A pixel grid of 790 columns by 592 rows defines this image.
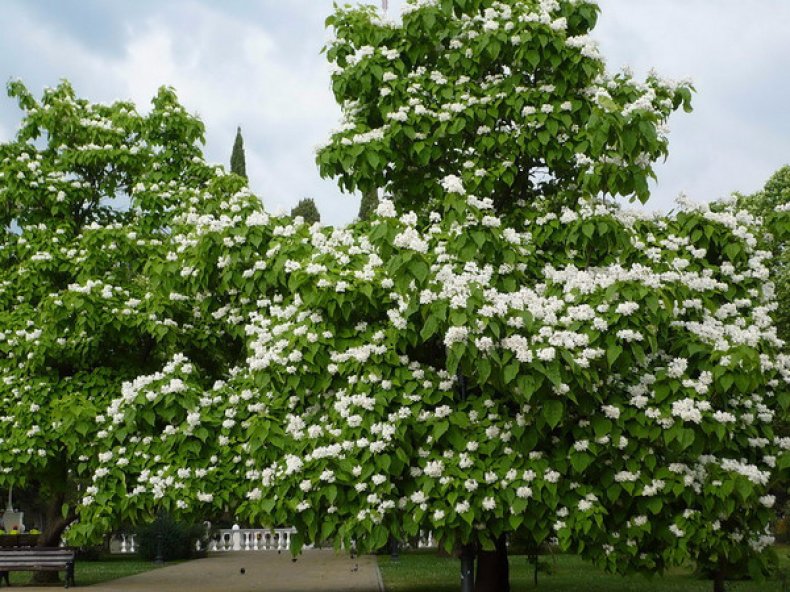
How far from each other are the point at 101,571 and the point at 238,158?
27.1 m

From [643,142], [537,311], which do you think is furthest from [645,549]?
[643,142]

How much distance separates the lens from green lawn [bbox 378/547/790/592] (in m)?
17.3

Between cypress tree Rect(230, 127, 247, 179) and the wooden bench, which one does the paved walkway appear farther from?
cypress tree Rect(230, 127, 247, 179)

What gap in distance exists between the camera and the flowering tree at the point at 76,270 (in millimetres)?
14633

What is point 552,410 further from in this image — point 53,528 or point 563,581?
point 53,528

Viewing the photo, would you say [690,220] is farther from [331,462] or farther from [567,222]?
[331,462]

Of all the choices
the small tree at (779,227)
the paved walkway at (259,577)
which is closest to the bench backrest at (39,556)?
the paved walkway at (259,577)

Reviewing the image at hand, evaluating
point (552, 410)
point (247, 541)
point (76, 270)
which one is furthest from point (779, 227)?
point (247, 541)

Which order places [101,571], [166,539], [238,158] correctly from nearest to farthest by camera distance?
1. [101,571]
2. [166,539]
3. [238,158]

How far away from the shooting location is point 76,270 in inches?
655

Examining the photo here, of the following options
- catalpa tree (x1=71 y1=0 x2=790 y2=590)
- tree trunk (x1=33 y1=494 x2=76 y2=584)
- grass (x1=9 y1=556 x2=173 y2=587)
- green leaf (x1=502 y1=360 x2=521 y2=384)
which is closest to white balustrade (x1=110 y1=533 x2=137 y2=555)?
grass (x1=9 y1=556 x2=173 y2=587)

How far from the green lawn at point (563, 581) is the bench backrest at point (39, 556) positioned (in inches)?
263

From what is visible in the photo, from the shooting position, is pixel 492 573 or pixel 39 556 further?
pixel 39 556

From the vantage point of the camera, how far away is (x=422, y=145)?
39.2ft
